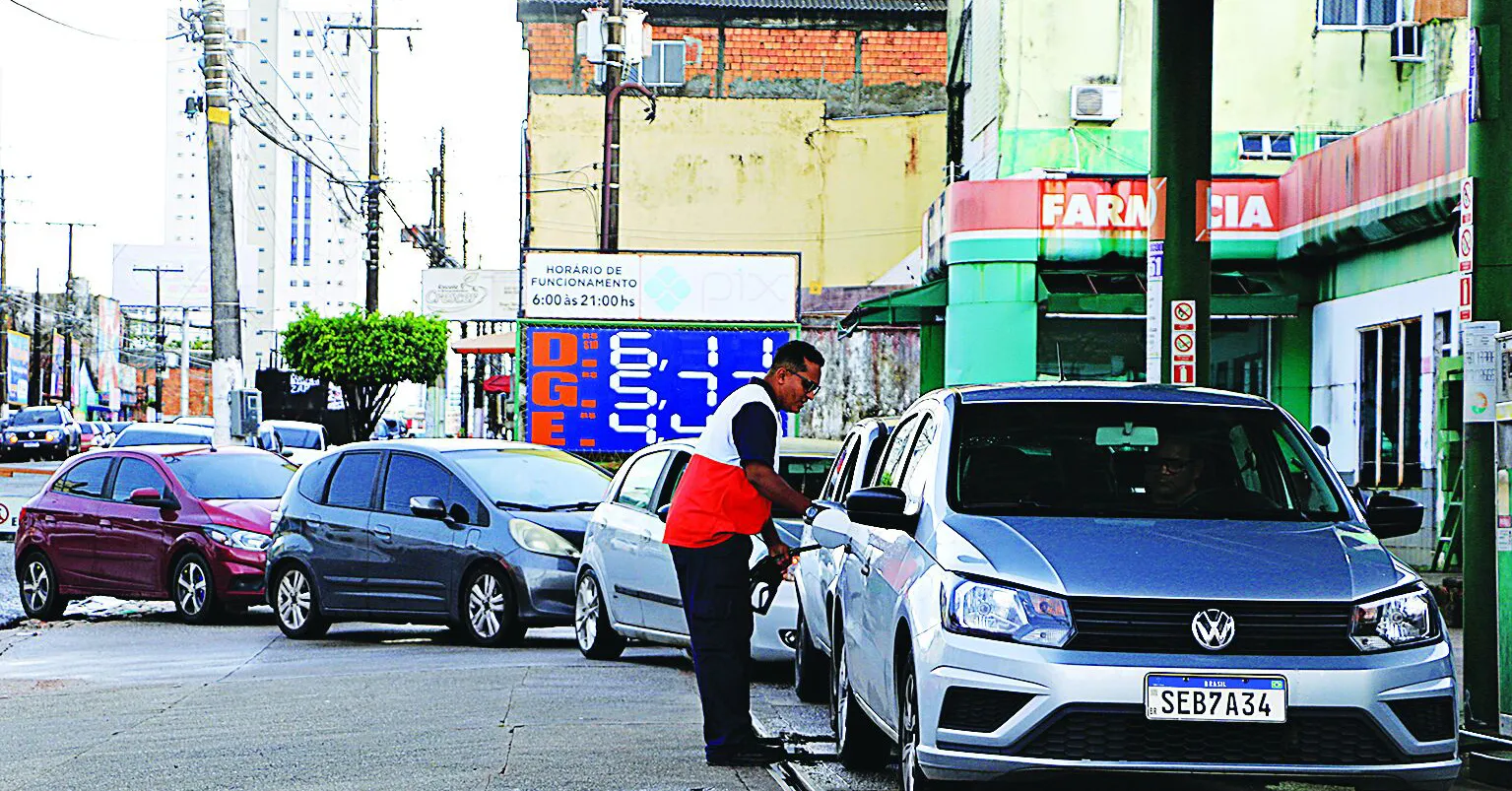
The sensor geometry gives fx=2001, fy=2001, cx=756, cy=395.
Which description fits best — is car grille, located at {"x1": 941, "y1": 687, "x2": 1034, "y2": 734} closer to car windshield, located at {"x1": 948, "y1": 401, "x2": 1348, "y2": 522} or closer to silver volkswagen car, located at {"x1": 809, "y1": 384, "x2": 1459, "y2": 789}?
silver volkswagen car, located at {"x1": 809, "y1": 384, "x2": 1459, "y2": 789}

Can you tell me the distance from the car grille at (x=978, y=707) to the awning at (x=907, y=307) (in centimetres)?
2182

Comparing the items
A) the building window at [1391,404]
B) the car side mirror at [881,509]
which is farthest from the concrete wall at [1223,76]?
the car side mirror at [881,509]

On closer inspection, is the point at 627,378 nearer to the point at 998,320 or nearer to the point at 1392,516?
the point at 998,320

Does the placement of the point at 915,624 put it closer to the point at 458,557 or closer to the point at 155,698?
the point at 155,698

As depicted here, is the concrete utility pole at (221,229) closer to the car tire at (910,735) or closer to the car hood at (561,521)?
→ the car hood at (561,521)

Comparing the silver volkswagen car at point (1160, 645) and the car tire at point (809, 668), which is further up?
the silver volkswagen car at point (1160, 645)

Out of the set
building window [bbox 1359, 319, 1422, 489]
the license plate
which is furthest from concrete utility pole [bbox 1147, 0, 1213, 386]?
building window [bbox 1359, 319, 1422, 489]

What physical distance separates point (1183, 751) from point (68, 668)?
10.00 metres

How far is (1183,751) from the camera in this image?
6191 millimetres

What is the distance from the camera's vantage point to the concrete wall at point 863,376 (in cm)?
3481

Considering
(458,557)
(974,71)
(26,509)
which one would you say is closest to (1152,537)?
(458,557)

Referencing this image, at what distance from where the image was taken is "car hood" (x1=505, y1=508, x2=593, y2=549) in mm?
14969

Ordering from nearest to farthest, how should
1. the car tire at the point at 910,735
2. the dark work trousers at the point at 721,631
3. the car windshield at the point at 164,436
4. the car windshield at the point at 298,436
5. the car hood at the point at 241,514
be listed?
1. the car tire at the point at 910,735
2. the dark work trousers at the point at 721,631
3. the car hood at the point at 241,514
4. the car windshield at the point at 164,436
5. the car windshield at the point at 298,436

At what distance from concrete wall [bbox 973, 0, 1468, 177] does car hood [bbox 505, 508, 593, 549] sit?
597 inches
